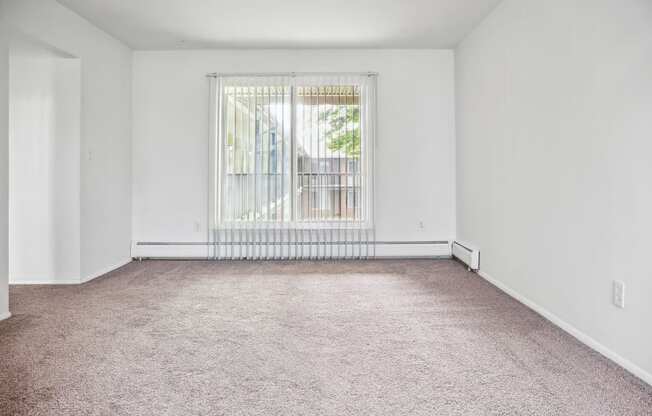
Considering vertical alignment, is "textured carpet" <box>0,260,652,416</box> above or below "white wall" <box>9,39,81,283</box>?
below

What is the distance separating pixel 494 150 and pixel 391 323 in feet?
6.46

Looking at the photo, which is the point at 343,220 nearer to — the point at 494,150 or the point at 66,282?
the point at 494,150

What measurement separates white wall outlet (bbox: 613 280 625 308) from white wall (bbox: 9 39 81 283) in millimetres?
4132

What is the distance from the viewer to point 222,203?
478 cm

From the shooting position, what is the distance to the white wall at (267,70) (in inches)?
189

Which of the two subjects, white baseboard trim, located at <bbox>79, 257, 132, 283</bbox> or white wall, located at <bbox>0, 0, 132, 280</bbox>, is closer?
white wall, located at <bbox>0, 0, 132, 280</bbox>

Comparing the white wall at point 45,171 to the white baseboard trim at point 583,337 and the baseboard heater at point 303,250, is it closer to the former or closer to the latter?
the baseboard heater at point 303,250

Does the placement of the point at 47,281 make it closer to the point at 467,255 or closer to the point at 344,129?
the point at 344,129

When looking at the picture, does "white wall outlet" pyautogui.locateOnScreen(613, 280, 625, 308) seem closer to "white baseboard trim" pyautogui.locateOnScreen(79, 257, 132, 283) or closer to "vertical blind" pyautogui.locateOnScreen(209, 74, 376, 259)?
"vertical blind" pyautogui.locateOnScreen(209, 74, 376, 259)

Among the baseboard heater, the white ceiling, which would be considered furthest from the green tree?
the baseboard heater

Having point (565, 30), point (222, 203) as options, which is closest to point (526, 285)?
point (565, 30)

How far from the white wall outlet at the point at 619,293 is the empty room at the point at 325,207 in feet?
0.09

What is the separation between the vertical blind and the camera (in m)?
4.75

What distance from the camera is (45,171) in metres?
3.71
